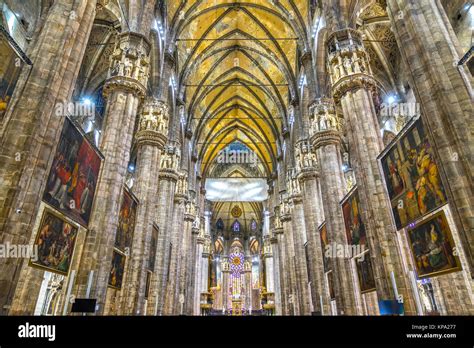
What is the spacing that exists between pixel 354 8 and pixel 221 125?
24459 millimetres

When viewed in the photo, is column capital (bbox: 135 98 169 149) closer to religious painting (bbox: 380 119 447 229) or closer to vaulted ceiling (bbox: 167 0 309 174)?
vaulted ceiling (bbox: 167 0 309 174)

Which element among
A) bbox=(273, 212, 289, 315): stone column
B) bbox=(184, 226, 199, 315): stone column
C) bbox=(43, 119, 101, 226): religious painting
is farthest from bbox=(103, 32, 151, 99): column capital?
bbox=(273, 212, 289, 315): stone column

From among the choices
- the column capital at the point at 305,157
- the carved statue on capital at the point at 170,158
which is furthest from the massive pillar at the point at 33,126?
the column capital at the point at 305,157

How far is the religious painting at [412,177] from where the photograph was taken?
7.45m

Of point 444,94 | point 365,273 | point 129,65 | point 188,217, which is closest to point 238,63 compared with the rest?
point 188,217

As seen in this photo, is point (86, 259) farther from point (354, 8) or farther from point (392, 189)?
point (354, 8)

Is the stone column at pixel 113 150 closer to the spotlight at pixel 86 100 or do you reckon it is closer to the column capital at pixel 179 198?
the spotlight at pixel 86 100

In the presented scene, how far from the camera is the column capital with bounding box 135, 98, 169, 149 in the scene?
50.2ft

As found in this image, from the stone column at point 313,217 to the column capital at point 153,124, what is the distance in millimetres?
9033

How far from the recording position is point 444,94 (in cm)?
624

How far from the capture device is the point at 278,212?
3062 cm

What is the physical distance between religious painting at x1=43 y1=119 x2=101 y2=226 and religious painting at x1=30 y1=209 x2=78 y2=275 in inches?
11.7

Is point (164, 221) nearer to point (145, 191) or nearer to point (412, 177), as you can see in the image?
point (145, 191)

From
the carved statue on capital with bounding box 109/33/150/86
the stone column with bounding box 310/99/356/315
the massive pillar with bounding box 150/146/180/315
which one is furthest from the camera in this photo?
the massive pillar with bounding box 150/146/180/315
